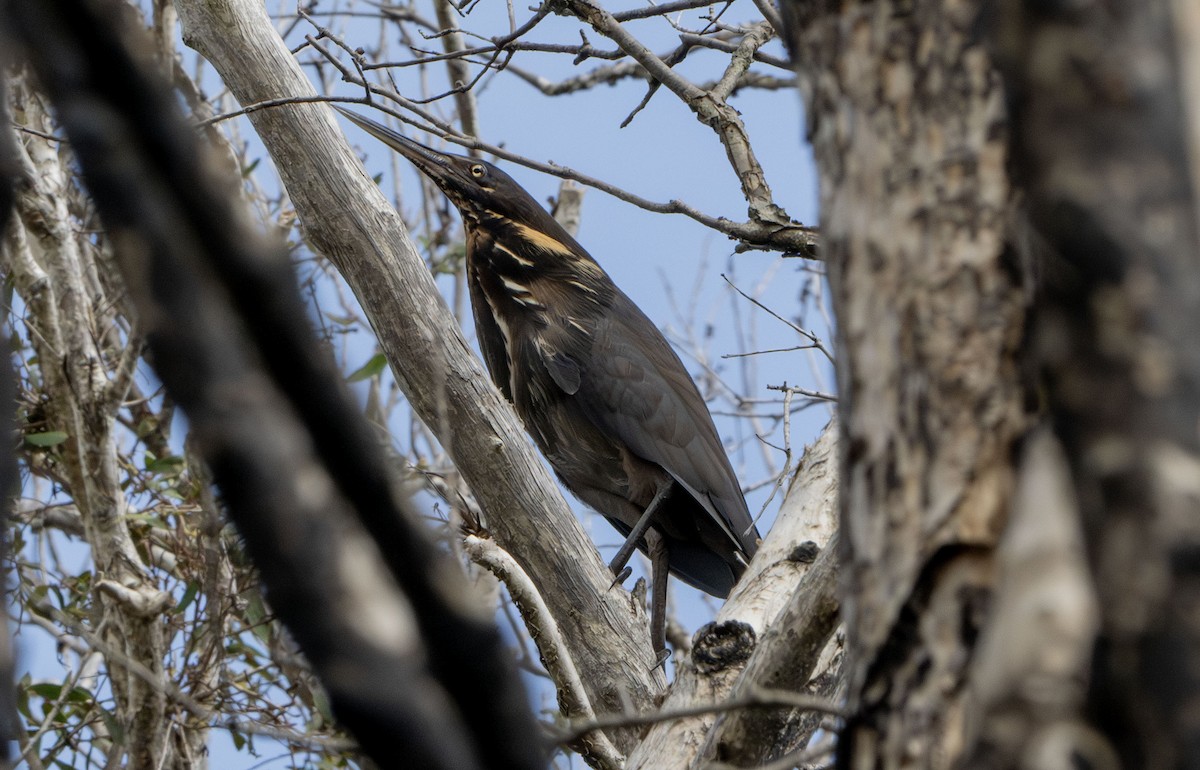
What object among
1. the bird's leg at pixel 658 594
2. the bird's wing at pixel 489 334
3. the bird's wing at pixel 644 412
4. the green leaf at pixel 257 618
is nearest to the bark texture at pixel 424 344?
the bird's leg at pixel 658 594

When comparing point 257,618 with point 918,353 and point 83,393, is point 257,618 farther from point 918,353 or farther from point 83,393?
point 918,353

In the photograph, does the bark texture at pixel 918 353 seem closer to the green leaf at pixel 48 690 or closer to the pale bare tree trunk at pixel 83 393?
the pale bare tree trunk at pixel 83 393

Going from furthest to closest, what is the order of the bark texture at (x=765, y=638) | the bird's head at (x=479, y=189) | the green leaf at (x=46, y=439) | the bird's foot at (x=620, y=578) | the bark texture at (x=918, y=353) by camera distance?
the bird's head at (x=479, y=189) → the green leaf at (x=46, y=439) → the bird's foot at (x=620, y=578) → the bark texture at (x=765, y=638) → the bark texture at (x=918, y=353)

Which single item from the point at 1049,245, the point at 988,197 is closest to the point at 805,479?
the point at 988,197

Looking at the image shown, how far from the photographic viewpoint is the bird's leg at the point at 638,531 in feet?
14.0

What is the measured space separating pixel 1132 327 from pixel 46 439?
145 inches

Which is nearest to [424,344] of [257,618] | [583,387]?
[257,618]

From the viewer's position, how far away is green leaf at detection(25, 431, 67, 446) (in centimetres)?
378

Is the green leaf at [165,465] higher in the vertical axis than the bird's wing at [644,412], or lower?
lower

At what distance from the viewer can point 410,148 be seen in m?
4.66

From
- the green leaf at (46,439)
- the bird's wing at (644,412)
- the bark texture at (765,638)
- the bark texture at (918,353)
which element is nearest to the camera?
the bark texture at (918,353)

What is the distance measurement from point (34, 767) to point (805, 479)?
220cm

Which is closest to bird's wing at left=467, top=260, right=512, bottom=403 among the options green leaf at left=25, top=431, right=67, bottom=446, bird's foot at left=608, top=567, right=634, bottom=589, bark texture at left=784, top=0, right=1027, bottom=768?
bird's foot at left=608, top=567, right=634, bottom=589

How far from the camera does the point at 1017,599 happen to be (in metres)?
0.84
